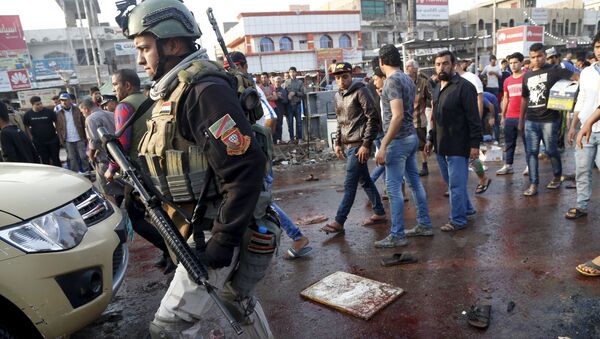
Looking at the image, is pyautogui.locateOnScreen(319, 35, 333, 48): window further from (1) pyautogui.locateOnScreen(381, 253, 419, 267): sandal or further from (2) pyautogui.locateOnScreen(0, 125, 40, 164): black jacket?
(1) pyautogui.locateOnScreen(381, 253, 419, 267): sandal

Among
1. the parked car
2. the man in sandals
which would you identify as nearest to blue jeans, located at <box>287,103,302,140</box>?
the man in sandals

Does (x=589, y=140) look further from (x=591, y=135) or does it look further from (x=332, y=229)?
(x=332, y=229)

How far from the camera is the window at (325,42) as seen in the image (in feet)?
138

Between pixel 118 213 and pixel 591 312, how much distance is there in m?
3.43

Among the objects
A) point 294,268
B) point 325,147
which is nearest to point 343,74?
point 294,268

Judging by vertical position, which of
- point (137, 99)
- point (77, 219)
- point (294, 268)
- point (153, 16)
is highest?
point (153, 16)

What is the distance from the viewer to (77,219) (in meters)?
2.50

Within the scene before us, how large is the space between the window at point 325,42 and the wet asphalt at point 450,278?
1527 inches

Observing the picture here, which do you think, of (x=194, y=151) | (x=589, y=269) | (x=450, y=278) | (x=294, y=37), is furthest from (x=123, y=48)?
(x=589, y=269)

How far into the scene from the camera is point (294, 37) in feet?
133

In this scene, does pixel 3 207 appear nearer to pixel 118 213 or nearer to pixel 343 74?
pixel 118 213

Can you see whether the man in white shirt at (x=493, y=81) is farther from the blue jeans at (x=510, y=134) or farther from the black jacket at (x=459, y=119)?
the black jacket at (x=459, y=119)

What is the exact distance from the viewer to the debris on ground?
17.2 feet

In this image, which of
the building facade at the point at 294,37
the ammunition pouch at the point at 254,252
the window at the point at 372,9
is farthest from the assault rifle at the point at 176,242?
the window at the point at 372,9
